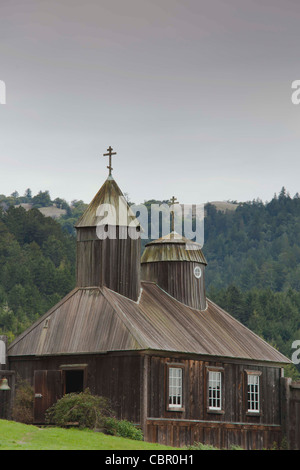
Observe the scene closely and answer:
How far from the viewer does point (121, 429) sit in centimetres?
3597

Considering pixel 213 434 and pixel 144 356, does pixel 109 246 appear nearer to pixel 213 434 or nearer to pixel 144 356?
pixel 144 356

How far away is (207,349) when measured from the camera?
41281 mm

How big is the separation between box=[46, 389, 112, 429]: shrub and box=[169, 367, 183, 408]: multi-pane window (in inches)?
114

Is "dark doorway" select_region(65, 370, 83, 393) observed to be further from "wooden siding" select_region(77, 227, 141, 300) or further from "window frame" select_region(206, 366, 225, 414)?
"window frame" select_region(206, 366, 225, 414)

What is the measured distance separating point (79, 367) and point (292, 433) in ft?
41.3

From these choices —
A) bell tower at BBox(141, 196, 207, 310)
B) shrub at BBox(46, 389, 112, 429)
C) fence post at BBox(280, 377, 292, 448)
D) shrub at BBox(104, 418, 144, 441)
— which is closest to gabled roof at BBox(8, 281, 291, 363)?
fence post at BBox(280, 377, 292, 448)

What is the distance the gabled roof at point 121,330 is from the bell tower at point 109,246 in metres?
0.58

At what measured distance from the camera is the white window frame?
1519 inches

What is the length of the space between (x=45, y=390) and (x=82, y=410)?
135 inches

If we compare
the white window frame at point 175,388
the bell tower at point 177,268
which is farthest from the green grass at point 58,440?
the bell tower at point 177,268

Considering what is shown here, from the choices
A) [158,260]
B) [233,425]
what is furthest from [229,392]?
[158,260]

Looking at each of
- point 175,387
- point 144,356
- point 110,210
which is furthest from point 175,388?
point 110,210

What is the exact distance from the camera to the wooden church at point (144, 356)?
3772cm
